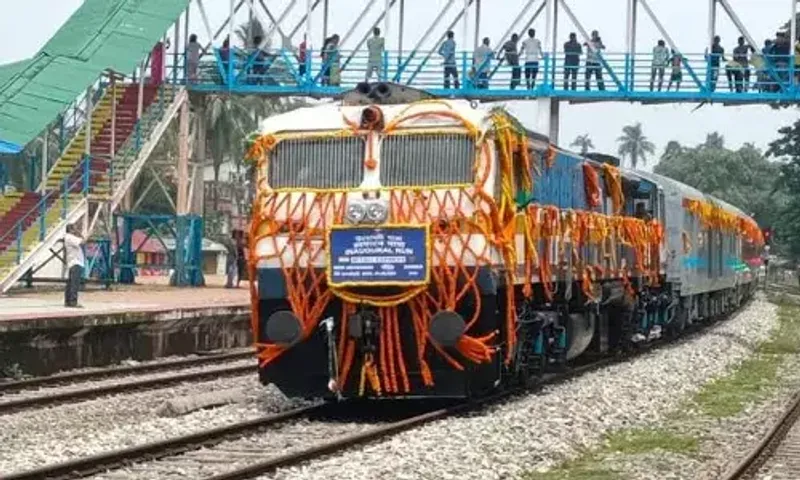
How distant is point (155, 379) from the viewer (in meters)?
16.8

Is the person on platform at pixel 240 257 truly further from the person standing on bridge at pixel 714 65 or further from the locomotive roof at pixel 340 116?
the locomotive roof at pixel 340 116

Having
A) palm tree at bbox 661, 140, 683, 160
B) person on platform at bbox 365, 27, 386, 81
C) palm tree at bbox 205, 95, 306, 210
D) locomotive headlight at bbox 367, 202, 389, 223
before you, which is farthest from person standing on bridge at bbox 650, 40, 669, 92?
palm tree at bbox 661, 140, 683, 160

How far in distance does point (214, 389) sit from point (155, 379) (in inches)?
37.1

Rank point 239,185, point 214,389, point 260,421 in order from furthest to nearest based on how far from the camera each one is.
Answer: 1. point 239,185
2. point 214,389
3. point 260,421

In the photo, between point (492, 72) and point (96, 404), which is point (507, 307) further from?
point (492, 72)

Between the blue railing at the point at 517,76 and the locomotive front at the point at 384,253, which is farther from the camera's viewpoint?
the blue railing at the point at 517,76

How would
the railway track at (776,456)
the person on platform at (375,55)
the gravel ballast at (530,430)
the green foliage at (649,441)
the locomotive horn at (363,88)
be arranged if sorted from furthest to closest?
1. the person on platform at (375,55)
2. the locomotive horn at (363,88)
3. the green foliage at (649,441)
4. the railway track at (776,456)
5. the gravel ballast at (530,430)

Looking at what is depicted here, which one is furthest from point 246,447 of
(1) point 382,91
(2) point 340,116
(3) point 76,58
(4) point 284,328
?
(3) point 76,58

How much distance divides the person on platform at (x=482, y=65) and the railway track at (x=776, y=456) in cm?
2134

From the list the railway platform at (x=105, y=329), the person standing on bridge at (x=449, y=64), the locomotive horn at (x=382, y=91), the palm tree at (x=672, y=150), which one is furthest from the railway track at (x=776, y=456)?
the palm tree at (x=672, y=150)

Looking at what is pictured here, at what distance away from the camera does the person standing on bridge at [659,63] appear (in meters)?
34.7

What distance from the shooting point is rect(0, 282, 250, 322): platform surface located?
788 inches

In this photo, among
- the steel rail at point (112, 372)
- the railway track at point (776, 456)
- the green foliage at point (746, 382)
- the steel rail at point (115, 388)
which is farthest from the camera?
the steel rail at point (112, 372)

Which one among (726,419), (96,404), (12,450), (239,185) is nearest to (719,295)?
(726,419)
